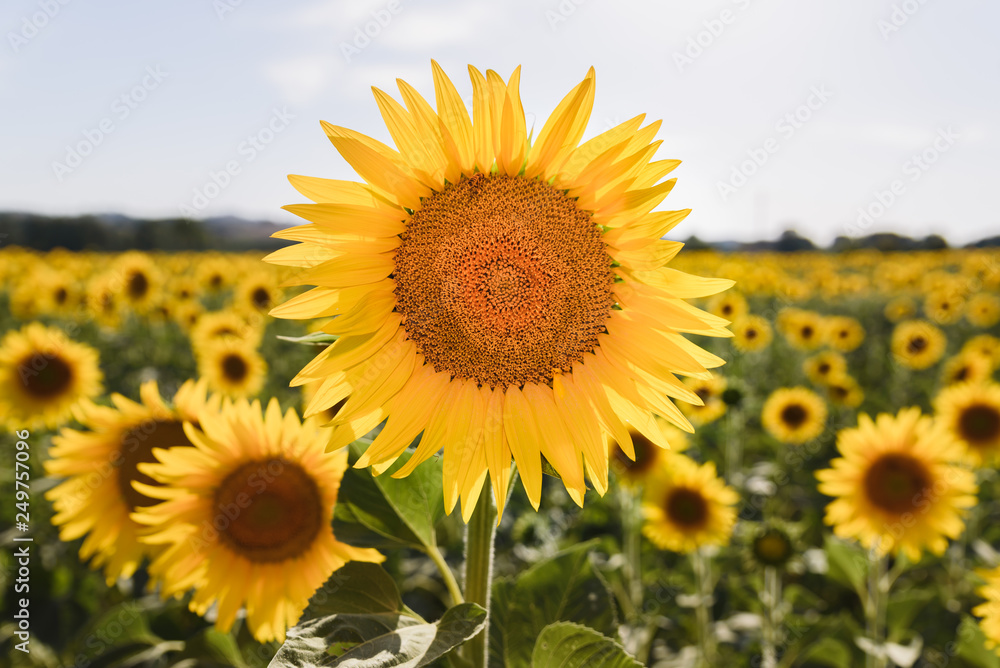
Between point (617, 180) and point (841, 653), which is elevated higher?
point (617, 180)

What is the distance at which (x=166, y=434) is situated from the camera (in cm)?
220

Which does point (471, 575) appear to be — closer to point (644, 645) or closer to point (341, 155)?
point (341, 155)

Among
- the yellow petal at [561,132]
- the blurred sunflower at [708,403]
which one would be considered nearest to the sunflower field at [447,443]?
the yellow petal at [561,132]

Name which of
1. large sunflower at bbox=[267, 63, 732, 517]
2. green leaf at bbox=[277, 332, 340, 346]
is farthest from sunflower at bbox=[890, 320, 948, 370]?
green leaf at bbox=[277, 332, 340, 346]

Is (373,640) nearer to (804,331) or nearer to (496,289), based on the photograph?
(496,289)

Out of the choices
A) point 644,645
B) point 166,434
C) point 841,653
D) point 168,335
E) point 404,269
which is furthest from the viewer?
point 168,335

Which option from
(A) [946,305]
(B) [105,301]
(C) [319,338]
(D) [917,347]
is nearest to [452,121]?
(C) [319,338]

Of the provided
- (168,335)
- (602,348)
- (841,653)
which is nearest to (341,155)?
(602,348)

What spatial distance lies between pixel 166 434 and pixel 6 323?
12.0 meters

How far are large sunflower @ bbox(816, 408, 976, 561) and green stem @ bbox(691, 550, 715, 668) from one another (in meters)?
0.96

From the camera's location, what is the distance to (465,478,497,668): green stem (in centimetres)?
122

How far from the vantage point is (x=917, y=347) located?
8.87m

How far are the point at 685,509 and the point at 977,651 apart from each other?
68.3 inches

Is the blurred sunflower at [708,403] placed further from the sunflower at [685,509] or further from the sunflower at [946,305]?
the sunflower at [946,305]
